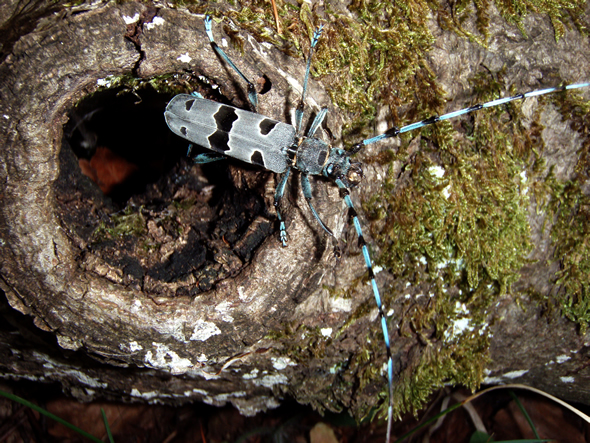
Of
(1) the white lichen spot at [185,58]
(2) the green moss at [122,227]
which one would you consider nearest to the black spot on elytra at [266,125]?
(1) the white lichen spot at [185,58]

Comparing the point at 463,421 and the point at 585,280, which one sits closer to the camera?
the point at 585,280

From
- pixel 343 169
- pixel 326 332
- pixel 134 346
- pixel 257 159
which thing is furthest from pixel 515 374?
pixel 134 346

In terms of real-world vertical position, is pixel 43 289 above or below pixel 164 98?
below

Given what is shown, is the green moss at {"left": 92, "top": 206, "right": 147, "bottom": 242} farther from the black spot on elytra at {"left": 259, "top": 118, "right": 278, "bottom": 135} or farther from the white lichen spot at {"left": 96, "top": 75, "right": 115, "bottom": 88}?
the black spot on elytra at {"left": 259, "top": 118, "right": 278, "bottom": 135}

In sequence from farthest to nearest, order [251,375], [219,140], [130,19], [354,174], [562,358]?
1. [562,358]
2. [251,375]
3. [219,140]
4. [354,174]
5. [130,19]

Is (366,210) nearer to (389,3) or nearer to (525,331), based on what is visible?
(389,3)

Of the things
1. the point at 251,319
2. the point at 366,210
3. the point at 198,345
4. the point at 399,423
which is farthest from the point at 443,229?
the point at 399,423

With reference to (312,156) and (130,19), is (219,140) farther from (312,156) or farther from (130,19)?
(130,19)

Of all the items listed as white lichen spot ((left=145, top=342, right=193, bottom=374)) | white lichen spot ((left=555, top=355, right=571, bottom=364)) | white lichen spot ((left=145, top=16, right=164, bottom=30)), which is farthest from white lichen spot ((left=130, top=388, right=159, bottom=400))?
white lichen spot ((left=555, top=355, right=571, bottom=364))
